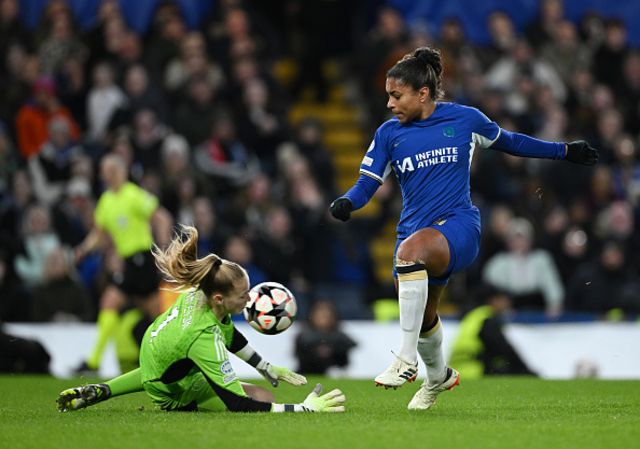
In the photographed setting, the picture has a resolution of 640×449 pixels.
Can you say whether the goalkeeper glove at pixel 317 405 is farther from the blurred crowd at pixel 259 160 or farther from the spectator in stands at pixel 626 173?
the spectator in stands at pixel 626 173

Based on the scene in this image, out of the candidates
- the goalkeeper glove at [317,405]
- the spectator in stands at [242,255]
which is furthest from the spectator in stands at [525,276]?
the goalkeeper glove at [317,405]

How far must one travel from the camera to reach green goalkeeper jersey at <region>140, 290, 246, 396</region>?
7.87m

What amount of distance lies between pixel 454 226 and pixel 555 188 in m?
9.89

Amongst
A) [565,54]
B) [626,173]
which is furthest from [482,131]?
[565,54]

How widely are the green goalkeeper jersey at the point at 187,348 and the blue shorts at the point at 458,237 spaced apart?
1.21m

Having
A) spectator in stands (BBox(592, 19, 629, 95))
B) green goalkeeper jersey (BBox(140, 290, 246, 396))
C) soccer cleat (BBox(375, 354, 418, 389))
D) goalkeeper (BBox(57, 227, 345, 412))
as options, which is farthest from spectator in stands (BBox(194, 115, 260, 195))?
soccer cleat (BBox(375, 354, 418, 389))

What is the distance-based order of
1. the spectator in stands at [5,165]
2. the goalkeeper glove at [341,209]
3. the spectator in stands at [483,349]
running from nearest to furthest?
the goalkeeper glove at [341,209] → the spectator in stands at [483,349] → the spectator in stands at [5,165]

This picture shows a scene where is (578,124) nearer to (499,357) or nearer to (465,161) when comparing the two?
(499,357)

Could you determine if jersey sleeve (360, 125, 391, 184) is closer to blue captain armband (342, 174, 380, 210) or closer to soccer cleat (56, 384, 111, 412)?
blue captain armband (342, 174, 380, 210)

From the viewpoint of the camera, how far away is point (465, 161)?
8164 mm

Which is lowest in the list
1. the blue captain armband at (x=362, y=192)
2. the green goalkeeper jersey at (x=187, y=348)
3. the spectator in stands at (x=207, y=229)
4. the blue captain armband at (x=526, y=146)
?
the green goalkeeper jersey at (x=187, y=348)

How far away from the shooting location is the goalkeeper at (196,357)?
7922mm

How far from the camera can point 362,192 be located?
802 cm

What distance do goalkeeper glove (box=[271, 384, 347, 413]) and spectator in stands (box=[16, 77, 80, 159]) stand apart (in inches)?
343
